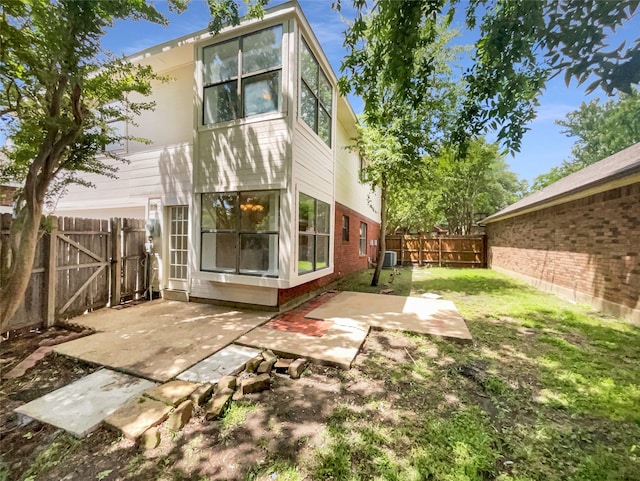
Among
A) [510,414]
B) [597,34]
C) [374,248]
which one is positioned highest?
[597,34]

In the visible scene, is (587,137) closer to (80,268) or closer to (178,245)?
(178,245)

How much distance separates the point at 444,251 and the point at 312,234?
43.7ft

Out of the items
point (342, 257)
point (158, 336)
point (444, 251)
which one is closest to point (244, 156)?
point (158, 336)

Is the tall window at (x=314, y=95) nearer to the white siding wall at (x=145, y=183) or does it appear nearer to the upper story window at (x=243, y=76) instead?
the upper story window at (x=243, y=76)

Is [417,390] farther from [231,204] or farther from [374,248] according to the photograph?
[374,248]

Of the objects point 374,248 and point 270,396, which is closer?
point 270,396

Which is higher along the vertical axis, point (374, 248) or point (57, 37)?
point (57, 37)

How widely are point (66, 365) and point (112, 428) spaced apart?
187 cm

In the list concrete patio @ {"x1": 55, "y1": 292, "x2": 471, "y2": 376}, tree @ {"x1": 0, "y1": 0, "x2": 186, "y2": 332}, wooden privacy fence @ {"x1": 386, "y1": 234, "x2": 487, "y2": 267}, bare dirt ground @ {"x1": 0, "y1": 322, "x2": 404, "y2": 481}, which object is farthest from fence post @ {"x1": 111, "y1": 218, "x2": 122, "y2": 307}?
wooden privacy fence @ {"x1": 386, "y1": 234, "x2": 487, "y2": 267}

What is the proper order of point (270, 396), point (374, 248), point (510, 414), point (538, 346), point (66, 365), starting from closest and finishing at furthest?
1. point (510, 414)
2. point (270, 396)
3. point (66, 365)
4. point (538, 346)
5. point (374, 248)

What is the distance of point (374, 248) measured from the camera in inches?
661

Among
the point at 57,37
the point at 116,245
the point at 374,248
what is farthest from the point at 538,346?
the point at 374,248

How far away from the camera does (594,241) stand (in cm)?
677

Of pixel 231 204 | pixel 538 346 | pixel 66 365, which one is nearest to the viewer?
pixel 66 365
